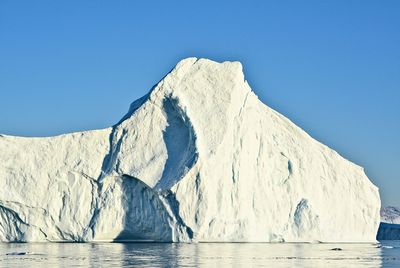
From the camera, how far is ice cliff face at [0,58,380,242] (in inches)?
1592

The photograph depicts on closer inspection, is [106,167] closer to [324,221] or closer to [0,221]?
[0,221]

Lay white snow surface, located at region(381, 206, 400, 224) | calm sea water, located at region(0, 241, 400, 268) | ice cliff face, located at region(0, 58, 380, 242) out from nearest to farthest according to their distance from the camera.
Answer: calm sea water, located at region(0, 241, 400, 268)
ice cliff face, located at region(0, 58, 380, 242)
white snow surface, located at region(381, 206, 400, 224)

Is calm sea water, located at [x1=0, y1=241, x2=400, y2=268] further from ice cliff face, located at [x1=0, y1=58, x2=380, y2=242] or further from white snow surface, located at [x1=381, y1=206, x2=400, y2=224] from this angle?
white snow surface, located at [x1=381, y1=206, x2=400, y2=224]

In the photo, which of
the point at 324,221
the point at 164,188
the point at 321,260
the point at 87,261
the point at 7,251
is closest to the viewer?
the point at 87,261

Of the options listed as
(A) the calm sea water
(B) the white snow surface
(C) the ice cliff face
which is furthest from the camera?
(B) the white snow surface

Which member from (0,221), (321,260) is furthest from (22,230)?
(321,260)

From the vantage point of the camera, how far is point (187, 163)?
40594 mm

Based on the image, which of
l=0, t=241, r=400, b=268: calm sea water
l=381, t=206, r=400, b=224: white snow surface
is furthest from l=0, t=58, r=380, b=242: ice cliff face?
l=381, t=206, r=400, b=224: white snow surface

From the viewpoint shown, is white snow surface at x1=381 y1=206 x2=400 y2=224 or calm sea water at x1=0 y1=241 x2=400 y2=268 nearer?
calm sea water at x1=0 y1=241 x2=400 y2=268

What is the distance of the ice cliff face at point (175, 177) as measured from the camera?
40438mm

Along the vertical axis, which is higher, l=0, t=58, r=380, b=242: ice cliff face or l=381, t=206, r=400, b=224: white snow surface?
l=381, t=206, r=400, b=224: white snow surface

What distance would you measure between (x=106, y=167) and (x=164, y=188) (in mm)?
3594

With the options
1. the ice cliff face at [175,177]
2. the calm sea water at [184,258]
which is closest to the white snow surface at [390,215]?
the ice cliff face at [175,177]

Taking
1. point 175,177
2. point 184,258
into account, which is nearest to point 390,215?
point 175,177
